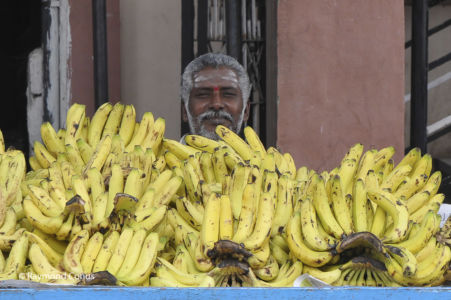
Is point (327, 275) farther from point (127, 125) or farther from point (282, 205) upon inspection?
point (127, 125)

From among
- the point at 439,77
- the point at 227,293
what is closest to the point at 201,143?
the point at 227,293

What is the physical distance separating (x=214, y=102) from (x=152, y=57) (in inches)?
57.5

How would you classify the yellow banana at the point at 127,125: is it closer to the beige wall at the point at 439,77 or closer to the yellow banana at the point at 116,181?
the yellow banana at the point at 116,181

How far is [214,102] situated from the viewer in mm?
4395

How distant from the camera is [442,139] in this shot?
7.08m

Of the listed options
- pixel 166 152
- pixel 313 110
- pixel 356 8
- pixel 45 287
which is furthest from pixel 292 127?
pixel 45 287

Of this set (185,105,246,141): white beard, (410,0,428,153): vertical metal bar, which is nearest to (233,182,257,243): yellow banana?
(185,105,246,141): white beard

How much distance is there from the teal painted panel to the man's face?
2205mm

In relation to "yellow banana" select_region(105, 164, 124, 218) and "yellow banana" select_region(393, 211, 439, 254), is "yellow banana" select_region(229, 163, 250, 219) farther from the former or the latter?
"yellow banana" select_region(393, 211, 439, 254)

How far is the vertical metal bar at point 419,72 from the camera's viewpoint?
5.02 meters

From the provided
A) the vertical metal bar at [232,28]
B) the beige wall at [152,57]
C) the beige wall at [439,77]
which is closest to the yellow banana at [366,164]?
the vertical metal bar at [232,28]

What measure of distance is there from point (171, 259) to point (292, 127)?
2530mm

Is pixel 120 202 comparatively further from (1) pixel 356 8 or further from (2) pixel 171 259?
(1) pixel 356 8

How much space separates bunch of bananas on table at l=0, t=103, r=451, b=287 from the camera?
2564 mm
